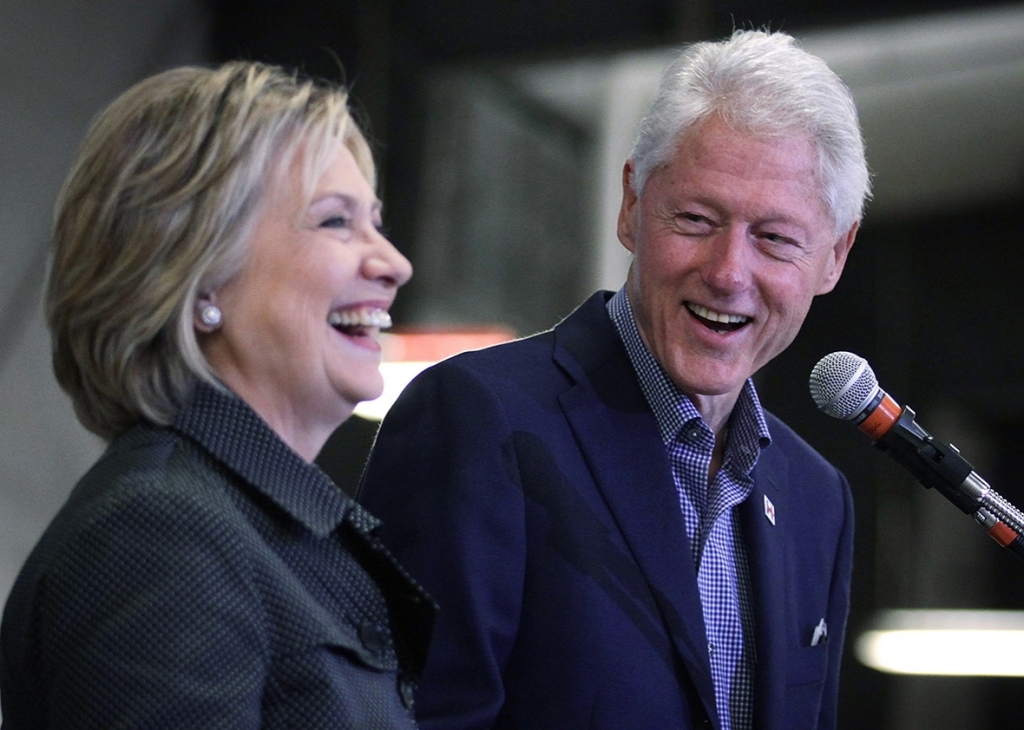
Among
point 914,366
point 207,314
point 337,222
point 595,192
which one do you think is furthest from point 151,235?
point 595,192

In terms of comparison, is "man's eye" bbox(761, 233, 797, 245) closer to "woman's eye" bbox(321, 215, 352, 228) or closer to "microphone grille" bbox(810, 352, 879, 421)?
"microphone grille" bbox(810, 352, 879, 421)

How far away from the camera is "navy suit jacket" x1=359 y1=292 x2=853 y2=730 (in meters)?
1.58

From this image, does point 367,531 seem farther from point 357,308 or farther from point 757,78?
point 757,78

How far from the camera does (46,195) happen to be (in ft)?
16.9

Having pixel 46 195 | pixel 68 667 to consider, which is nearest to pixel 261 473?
pixel 68 667

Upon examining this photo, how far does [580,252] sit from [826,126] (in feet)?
A: 10.1

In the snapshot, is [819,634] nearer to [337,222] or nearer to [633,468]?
[633,468]

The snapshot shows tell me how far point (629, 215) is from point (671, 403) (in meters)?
0.31

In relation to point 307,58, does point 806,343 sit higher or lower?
lower

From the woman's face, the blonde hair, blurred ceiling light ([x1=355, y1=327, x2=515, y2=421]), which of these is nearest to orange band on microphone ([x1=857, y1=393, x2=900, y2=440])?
the woman's face

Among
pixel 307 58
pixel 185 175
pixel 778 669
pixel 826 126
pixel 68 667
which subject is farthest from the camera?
pixel 307 58

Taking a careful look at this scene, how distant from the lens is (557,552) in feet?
5.37

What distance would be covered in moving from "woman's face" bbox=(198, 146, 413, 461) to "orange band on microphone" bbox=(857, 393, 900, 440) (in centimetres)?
55

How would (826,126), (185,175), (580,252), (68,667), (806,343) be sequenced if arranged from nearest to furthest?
(68,667) → (185,175) → (826,126) → (806,343) → (580,252)
